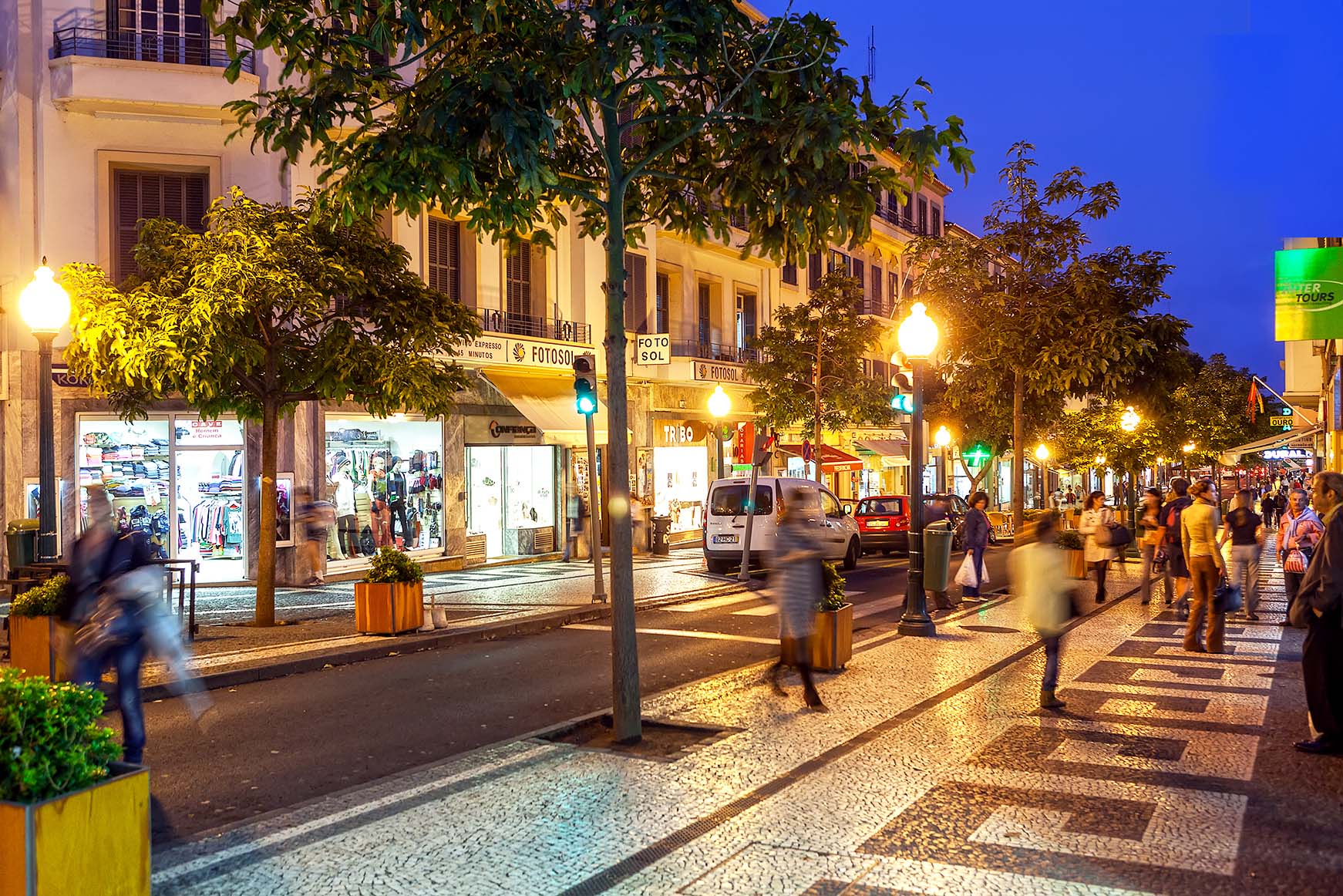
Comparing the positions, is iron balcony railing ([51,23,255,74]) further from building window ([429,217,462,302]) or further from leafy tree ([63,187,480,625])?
leafy tree ([63,187,480,625])

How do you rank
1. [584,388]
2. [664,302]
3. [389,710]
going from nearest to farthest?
[389,710] → [584,388] → [664,302]

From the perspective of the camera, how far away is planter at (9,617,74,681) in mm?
10430

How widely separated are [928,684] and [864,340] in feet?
65.6

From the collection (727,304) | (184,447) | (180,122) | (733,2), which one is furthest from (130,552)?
(727,304)

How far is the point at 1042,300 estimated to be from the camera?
20250 mm

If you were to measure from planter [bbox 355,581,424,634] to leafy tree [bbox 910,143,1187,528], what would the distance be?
1143cm

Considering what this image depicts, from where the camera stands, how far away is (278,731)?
873 cm

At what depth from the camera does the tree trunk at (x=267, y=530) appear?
45.9ft

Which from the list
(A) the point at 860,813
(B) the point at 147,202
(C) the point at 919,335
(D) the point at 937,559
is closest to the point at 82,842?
(A) the point at 860,813

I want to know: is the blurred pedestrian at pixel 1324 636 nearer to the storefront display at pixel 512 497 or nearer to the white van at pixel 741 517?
the white van at pixel 741 517

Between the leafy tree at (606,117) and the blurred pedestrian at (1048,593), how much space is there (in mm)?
2844

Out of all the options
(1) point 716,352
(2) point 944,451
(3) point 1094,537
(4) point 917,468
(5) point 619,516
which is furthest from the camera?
(2) point 944,451

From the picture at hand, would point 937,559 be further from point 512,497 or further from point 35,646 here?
point 512,497

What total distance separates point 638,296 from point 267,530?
16.8 m
